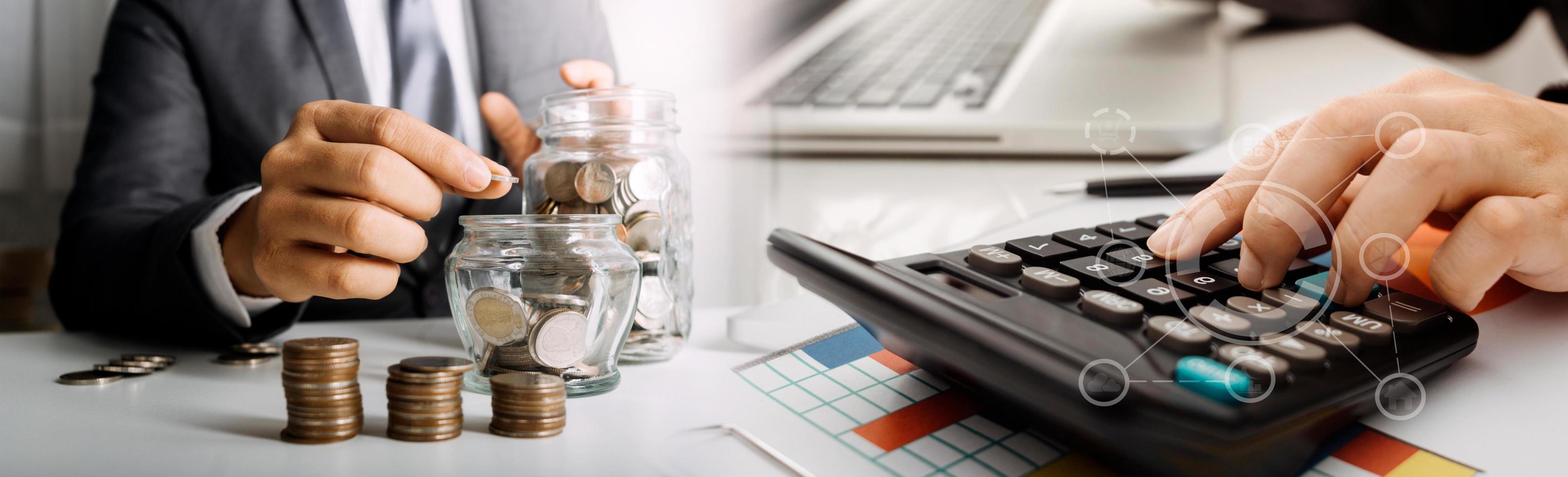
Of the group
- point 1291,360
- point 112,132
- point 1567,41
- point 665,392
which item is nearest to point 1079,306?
point 1291,360

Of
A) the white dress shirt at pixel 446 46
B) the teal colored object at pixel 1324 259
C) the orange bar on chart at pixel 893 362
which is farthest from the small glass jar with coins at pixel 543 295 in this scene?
the white dress shirt at pixel 446 46

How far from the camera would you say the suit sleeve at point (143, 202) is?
0.52 m

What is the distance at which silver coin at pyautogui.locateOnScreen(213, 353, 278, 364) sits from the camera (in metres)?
0.45

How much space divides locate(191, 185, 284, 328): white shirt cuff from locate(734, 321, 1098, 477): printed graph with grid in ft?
1.22

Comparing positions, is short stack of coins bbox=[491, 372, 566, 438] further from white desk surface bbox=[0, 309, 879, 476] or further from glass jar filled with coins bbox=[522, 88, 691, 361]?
glass jar filled with coins bbox=[522, 88, 691, 361]

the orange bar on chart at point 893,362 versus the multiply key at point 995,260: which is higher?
the multiply key at point 995,260

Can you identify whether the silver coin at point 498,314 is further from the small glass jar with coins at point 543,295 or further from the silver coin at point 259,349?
the silver coin at point 259,349

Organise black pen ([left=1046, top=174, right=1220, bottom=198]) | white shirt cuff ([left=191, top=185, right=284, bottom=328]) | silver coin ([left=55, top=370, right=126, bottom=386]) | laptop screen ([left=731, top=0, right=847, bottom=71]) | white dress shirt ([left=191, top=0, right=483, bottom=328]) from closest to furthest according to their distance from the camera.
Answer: silver coin ([left=55, top=370, right=126, bottom=386]) < white shirt cuff ([left=191, top=185, right=284, bottom=328]) < black pen ([left=1046, top=174, right=1220, bottom=198]) < white dress shirt ([left=191, top=0, right=483, bottom=328]) < laptop screen ([left=731, top=0, right=847, bottom=71])

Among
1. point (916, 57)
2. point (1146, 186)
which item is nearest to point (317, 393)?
point (1146, 186)

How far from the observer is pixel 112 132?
78 centimetres

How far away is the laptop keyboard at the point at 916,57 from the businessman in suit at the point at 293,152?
271 mm

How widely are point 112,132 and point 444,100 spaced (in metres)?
0.31

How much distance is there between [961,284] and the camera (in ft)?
0.98
